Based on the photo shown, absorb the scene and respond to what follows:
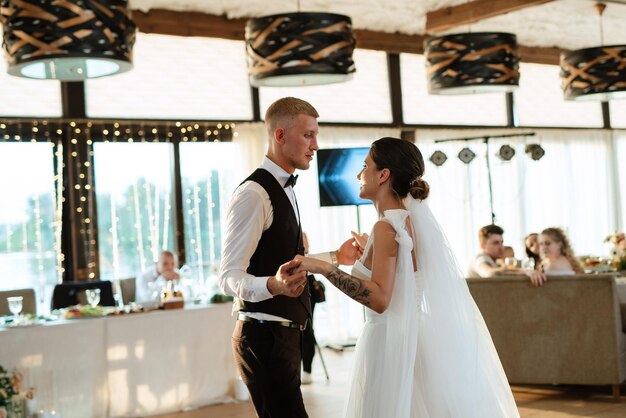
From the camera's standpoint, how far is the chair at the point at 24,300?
7574mm

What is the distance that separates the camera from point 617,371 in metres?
6.36

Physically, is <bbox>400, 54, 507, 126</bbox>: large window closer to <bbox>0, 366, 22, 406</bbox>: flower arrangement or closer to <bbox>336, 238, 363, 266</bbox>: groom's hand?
<bbox>0, 366, 22, 406</bbox>: flower arrangement

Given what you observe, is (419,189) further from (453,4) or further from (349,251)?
(453,4)

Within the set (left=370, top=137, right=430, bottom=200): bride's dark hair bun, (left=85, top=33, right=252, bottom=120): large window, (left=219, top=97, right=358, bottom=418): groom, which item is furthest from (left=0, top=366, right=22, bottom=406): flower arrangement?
Answer: (left=85, top=33, right=252, bottom=120): large window

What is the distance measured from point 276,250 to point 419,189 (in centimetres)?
59

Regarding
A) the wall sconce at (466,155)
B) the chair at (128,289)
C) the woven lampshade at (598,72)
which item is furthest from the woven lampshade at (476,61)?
the wall sconce at (466,155)

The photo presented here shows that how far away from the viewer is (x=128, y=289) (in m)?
8.28

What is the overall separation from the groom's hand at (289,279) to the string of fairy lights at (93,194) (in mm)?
6134

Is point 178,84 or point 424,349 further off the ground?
point 178,84

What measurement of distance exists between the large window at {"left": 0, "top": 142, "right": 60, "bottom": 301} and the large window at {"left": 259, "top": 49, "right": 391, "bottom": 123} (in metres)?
2.64

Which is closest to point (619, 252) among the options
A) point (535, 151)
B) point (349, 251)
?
point (535, 151)

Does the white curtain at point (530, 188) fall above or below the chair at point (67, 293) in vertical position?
above

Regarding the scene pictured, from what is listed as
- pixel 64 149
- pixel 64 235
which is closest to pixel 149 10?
pixel 64 149

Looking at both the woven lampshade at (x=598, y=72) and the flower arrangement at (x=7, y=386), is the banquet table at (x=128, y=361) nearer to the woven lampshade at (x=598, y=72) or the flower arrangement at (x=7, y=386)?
the flower arrangement at (x=7, y=386)
